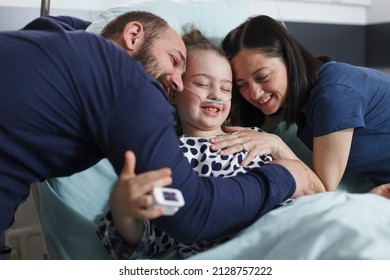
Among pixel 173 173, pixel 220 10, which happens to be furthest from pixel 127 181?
pixel 220 10

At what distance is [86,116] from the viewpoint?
92 cm

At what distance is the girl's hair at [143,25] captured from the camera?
1264 mm

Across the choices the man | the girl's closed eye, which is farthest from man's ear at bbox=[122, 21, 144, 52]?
the girl's closed eye

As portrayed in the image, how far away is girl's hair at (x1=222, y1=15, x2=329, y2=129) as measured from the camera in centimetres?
158

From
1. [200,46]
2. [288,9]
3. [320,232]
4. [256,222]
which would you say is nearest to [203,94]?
[200,46]

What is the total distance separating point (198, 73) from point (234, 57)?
0.55 feet

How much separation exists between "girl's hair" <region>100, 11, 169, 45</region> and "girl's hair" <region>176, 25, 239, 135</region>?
0.81ft

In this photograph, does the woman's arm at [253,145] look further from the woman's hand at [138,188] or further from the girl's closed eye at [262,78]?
the woman's hand at [138,188]

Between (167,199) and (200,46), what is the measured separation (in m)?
0.86

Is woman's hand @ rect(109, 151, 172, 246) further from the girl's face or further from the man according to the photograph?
the girl's face

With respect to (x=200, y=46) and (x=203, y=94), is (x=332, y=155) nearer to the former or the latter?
(x=203, y=94)
